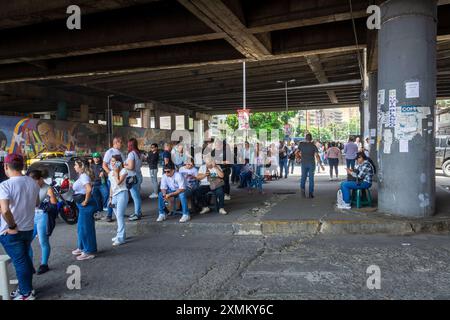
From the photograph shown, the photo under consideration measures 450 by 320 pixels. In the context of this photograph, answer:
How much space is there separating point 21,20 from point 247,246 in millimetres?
7964

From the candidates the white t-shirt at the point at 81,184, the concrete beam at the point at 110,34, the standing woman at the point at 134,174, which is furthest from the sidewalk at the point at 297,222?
the concrete beam at the point at 110,34

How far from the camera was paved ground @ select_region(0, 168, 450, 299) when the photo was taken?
4672 millimetres

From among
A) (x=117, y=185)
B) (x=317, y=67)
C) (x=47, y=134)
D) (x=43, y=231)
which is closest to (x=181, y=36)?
(x=117, y=185)

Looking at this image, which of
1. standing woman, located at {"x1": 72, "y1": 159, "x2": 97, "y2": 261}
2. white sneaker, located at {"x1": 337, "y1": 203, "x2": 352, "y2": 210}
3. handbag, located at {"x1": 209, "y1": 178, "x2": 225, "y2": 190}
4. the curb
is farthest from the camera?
handbag, located at {"x1": 209, "y1": 178, "x2": 225, "y2": 190}

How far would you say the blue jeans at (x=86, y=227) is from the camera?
6301mm

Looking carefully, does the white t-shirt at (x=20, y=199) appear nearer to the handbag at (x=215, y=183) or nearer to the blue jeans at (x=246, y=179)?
the handbag at (x=215, y=183)

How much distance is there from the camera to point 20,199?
183 inches

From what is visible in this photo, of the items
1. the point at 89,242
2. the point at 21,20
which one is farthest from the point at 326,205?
the point at 21,20

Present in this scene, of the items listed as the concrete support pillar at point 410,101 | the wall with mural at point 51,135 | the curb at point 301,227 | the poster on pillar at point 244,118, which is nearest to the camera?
the curb at point 301,227

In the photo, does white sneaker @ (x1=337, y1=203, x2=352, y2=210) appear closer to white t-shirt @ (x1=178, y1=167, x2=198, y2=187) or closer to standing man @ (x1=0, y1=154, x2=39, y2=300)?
white t-shirt @ (x1=178, y1=167, x2=198, y2=187)

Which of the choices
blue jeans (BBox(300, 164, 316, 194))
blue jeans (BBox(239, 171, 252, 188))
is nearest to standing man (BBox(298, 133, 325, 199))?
blue jeans (BBox(300, 164, 316, 194))

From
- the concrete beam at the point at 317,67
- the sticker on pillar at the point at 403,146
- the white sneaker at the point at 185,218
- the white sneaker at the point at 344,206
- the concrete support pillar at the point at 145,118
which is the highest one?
the concrete beam at the point at 317,67

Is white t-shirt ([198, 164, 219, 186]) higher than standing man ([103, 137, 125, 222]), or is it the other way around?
standing man ([103, 137, 125, 222])

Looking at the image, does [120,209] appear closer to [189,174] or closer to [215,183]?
[189,174]
